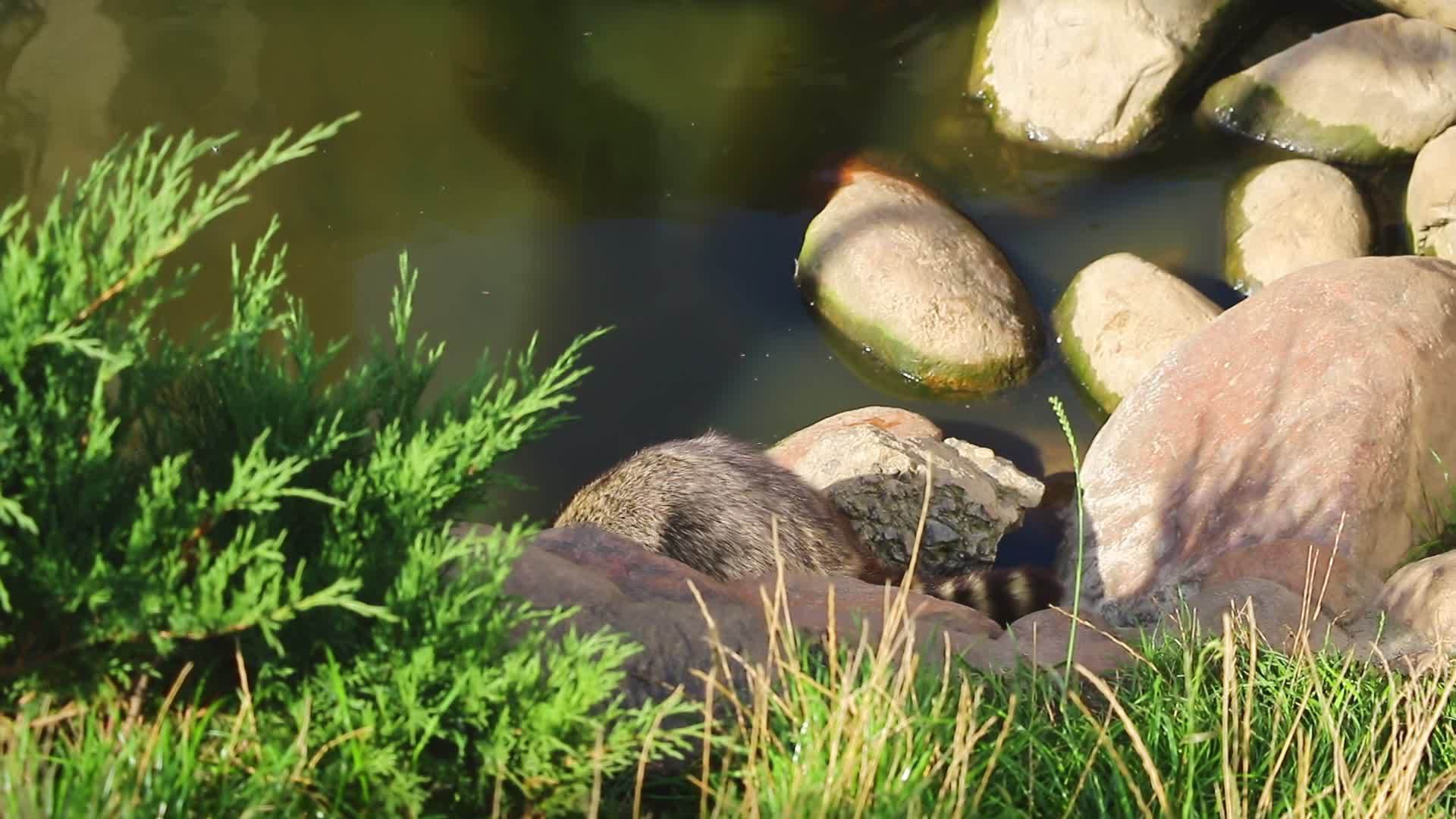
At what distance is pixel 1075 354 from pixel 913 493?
166cm

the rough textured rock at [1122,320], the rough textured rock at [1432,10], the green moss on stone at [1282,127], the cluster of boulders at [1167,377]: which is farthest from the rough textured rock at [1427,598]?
the rough textured rock at [1432,10]

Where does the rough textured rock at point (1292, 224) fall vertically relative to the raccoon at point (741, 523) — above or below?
above

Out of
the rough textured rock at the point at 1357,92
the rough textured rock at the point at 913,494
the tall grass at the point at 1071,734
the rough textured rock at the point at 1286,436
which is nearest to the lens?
the tall grass at the point at 1071,734

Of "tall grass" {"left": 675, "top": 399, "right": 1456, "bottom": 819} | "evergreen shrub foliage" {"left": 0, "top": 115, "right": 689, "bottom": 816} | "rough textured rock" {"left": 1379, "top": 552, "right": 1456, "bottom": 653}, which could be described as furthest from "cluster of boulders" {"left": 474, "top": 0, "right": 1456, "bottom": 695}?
"evergreen shrub foliage" {"left": 0, "top": 115, "right": 689, "bottom": 816}

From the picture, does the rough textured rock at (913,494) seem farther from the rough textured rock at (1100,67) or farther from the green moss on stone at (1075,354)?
the rough textured rock at (1100,67)

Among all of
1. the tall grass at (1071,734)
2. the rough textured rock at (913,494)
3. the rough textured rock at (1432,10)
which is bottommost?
the rough textured rock at (913,494)

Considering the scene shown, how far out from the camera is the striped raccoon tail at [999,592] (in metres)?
4.61

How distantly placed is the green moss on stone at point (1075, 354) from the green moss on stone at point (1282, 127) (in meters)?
1.98

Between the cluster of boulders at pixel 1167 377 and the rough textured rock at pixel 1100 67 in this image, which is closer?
the cluster of boulders at pixel 1167 377

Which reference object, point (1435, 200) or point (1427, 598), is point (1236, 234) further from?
point (1427, 598)

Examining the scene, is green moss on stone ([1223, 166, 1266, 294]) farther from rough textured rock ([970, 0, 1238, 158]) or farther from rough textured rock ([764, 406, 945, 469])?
rough textured rock ([764, 406, 945, 469])

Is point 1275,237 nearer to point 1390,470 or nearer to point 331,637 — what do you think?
point 1390,470

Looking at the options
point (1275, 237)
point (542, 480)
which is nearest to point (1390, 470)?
point (1275, 237)

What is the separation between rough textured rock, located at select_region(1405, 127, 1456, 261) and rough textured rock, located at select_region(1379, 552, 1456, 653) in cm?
357
